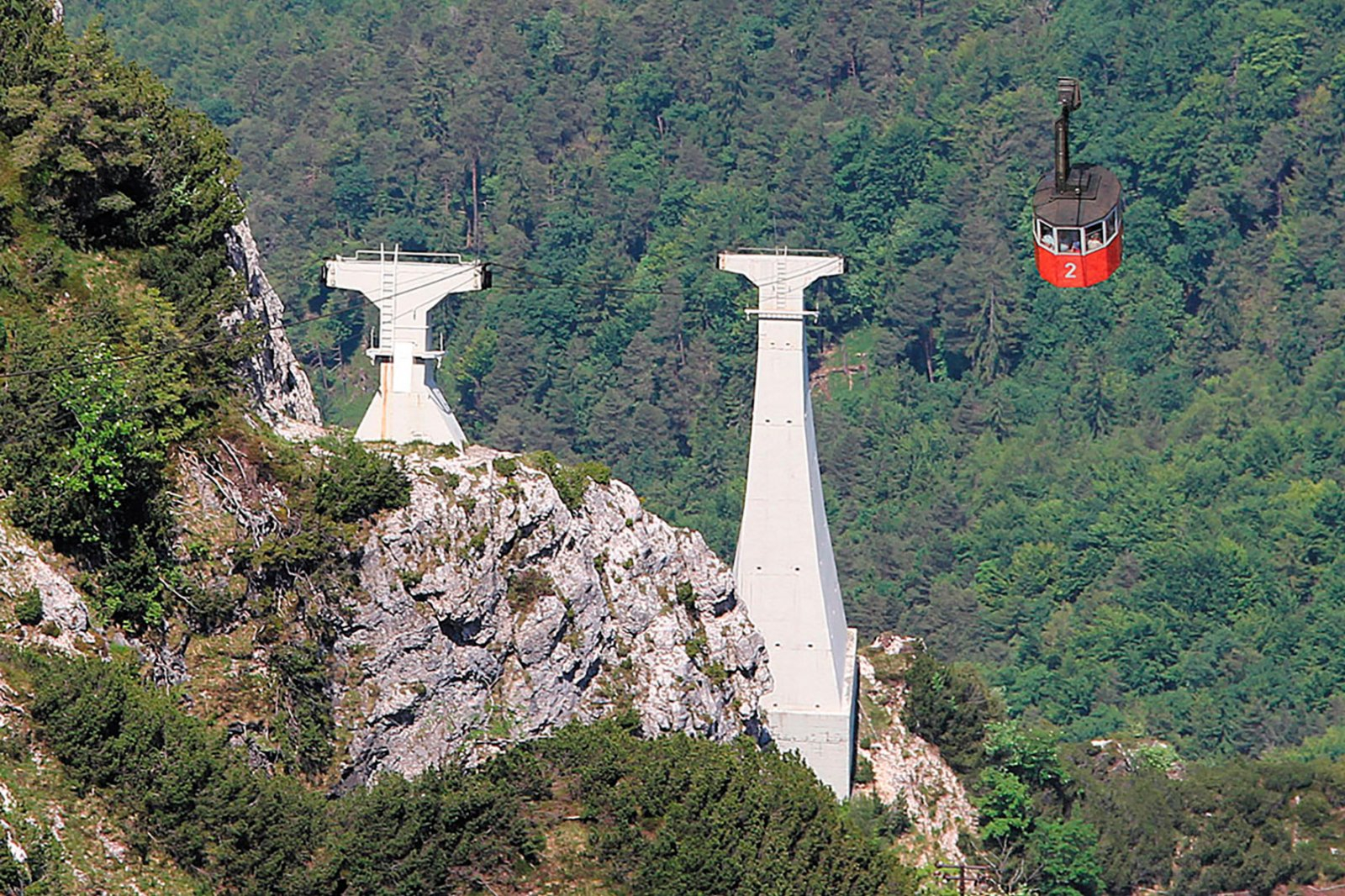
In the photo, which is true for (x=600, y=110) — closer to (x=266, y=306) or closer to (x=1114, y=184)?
(x=266, y=306)

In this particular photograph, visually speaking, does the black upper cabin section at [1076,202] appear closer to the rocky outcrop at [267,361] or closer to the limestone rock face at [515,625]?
the limestone rock face at [515,625]

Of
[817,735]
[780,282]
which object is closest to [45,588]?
[780,282]

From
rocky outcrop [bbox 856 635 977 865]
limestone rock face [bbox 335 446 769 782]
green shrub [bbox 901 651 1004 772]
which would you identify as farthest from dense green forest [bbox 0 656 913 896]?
green shrub [bbox 901 651 1004 772]

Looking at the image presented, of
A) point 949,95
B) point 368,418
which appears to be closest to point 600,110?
point 949,95

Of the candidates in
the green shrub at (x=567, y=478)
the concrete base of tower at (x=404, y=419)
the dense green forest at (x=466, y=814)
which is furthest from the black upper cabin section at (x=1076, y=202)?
the concrete base of tower at (x=404, y=419)

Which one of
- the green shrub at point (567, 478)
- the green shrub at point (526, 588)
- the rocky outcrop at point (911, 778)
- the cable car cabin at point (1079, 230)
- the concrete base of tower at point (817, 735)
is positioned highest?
the cable car cabin at point (1079, 230)

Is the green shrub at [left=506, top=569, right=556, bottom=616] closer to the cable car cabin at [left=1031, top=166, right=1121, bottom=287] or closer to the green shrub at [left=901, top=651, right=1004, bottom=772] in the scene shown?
the cable car cabin at [left=1031, top=166, right=1121, bottom=287]

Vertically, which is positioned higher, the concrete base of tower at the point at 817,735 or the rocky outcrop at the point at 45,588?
the rocky outcrop at the point at 45,588
